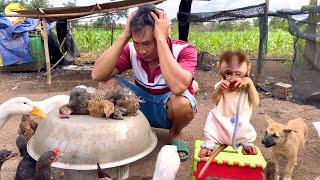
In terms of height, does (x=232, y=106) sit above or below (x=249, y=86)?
below

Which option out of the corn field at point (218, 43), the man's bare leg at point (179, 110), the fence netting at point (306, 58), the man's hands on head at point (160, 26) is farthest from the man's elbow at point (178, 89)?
the corn field at point (218, 43)

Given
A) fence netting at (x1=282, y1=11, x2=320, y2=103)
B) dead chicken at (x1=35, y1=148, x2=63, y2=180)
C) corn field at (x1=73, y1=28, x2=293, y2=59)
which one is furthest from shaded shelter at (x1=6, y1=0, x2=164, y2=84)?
corn field at (x1=73, y1=28, x2=293, y2=59)

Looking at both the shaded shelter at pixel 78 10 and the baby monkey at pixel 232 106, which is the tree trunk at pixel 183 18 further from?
the baby monkey at pixel 232 106

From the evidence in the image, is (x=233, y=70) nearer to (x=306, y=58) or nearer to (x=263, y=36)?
(x=306, y=58)

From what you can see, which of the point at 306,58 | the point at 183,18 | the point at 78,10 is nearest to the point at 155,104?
the point at 306,58

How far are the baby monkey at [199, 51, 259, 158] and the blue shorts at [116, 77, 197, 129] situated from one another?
804 mm

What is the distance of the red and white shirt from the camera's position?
3596mm

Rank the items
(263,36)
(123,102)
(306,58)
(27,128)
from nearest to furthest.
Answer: (123,102) → (27,128) → (306,58) → (263,36)

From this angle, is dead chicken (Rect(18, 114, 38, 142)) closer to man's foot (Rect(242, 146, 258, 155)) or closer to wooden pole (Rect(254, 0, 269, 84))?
man's foot (Rect(242, 146, 258, 155))

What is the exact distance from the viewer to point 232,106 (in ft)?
9.11

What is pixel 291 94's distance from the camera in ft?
22.6

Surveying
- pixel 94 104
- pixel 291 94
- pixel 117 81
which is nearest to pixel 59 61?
pixel 291 94

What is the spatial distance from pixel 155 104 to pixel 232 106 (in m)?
1.10

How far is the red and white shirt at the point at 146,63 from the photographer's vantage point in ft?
11.8
